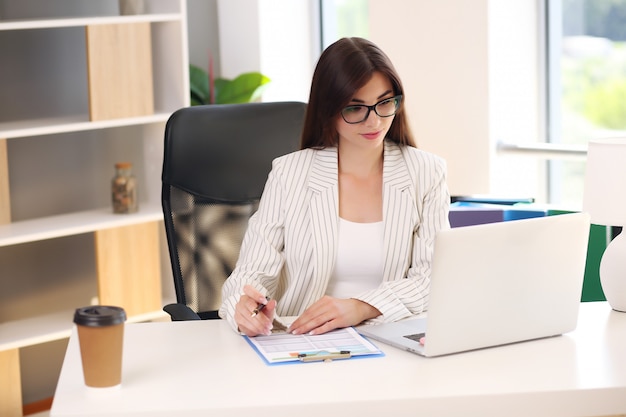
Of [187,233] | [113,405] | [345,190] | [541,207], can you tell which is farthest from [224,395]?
[541,207]

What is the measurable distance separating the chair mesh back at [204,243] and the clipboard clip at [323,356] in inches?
33.4

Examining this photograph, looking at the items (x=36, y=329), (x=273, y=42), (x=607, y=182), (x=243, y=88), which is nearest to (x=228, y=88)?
(x=243, y=88)

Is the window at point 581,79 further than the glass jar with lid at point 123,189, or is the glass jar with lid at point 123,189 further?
the glass jar with lid at point 123,189

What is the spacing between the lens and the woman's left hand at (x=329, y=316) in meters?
2.01

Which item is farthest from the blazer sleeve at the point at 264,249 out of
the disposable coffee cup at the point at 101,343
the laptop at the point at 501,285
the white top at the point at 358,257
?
the disposable coffee cup at the point at 101,343

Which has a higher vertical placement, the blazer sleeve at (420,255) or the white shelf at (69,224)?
the blazer sleeve at (420,255)

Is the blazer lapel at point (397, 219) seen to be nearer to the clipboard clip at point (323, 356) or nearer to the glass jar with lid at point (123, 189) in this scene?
the clipboard clip at point (323, 356)

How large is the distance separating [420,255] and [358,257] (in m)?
0.15

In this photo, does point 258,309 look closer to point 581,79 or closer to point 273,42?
point 581,79

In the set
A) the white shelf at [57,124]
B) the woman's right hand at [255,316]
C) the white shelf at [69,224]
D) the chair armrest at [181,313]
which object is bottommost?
the chair armrest at [181,313]

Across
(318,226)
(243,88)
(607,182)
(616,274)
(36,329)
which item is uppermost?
(243,88)

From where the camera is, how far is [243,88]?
421 cm

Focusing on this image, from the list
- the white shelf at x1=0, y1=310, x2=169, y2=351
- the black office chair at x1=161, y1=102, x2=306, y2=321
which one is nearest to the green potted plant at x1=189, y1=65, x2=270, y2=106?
the white shelf at x1=0, y1=310, x2=169, y2=351

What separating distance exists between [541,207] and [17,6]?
83.1 inches
